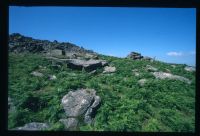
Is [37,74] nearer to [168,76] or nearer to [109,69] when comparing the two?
[109,69]

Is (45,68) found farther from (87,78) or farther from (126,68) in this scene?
(126,68)

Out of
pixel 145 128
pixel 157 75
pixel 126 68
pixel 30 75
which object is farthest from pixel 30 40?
pixel 145 128

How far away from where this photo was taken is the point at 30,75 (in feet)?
20.2

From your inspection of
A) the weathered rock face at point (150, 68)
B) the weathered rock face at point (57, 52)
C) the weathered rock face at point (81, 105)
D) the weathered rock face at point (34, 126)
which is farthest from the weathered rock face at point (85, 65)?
the weathered rock face at point (34, 126)

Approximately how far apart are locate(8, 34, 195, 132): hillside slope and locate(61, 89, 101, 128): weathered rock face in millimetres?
106

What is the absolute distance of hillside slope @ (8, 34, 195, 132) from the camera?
13.9ft

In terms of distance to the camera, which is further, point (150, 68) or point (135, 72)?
point (150, 68)

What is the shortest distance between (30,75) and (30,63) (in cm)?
86

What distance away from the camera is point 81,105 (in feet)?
13.8

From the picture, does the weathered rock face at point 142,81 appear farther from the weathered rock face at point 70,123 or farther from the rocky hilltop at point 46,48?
the weathered rock face at point 70,123

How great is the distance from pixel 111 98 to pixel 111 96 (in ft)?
0.36

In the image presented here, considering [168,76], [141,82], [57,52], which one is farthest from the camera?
[57,52]

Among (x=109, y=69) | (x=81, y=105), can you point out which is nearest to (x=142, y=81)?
(x=109, y=69)

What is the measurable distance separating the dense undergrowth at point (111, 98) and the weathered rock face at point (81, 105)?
4.5 inches
